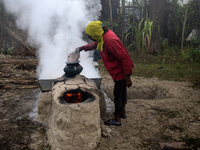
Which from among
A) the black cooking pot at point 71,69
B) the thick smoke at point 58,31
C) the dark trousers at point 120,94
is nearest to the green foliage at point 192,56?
the thick smoke at point 58,31

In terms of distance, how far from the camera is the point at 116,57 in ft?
8.29

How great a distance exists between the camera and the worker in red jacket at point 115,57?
243 cm

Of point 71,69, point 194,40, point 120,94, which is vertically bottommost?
point 120,94

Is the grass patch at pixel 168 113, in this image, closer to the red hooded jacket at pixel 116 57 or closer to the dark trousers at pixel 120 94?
the dark trousers at pixel 120 94

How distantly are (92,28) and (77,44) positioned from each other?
144cm

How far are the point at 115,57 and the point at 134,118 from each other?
3.90 ft

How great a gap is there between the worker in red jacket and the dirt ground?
399 millimetres

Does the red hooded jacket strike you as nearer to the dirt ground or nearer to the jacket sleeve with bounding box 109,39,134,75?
the jacket sleeve with bounding box 109,39,134,75

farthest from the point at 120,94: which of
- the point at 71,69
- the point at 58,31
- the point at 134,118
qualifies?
the point at 58,31

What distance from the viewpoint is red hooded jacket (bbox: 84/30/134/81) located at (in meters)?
2.41

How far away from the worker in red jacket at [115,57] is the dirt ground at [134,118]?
0.40 meters

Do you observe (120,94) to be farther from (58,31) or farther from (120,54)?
(58,31)

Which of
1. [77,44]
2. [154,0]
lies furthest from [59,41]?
[154,0]

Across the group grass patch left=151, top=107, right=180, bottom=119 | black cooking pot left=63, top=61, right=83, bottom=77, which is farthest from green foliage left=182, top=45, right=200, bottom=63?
black cooking pot left=63, top=61, right=83, bottom=77
